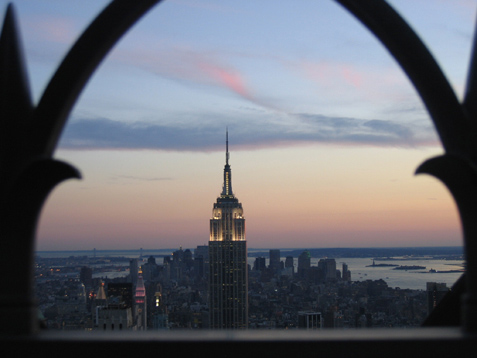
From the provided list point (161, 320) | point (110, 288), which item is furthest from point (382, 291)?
point (110, 288)

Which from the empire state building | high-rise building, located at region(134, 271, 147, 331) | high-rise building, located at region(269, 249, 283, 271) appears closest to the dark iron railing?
high-rise building, located at region(134, 271, 147, 331)

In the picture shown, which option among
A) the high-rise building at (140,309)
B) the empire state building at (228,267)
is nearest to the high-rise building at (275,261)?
the empire state building at (228,267)

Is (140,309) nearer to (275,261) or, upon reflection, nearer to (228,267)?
(228,267)

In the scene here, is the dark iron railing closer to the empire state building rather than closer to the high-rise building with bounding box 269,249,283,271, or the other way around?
the empire state building
